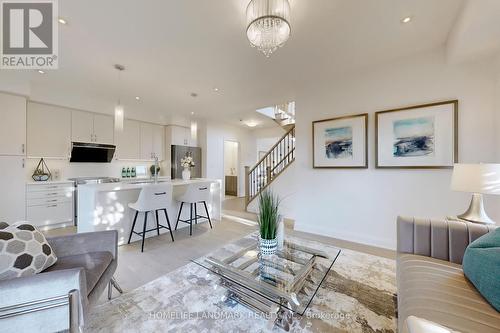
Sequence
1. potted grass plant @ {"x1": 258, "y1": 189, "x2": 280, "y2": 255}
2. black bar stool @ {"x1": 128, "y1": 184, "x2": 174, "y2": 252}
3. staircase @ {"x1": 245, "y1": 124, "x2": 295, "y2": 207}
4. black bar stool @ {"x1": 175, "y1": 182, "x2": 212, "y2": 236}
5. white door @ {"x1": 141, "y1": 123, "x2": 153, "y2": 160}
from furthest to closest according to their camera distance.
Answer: white door @ {"x1": 141, "y1": 123, "x2": 153, "y2": 160}
staircase @ {"x1": 245, "y1": 124, "x2": 295, "y2": 207}
black bar stool @ {"x1": 175, "y1": 182, "x2": 212, "y2": 236}
black bar stool @ {"x1": 128, "y1": 184, "x2": 174, "y2": 252}
potted grass plant @ {"x1": 258, "y1": 189, "x2": 280, "y2": 255}

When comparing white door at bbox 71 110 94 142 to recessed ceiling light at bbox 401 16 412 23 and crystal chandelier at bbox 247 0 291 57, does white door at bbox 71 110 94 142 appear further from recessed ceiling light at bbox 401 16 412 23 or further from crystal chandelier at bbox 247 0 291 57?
recessed ceiling light at bbox 401 16 412 23

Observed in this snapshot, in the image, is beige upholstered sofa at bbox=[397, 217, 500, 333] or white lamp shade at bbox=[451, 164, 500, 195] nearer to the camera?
beige upholstered sofa at bbox=[397, 217, 500, 333]

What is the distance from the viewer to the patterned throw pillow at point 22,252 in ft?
3.61

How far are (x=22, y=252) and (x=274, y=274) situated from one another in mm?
1616

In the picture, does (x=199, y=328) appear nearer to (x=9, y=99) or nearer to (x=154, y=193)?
(x=154, y=193)

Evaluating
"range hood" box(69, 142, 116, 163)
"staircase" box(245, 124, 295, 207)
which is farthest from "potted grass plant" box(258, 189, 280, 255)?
"range hood" box(69, 142, 116, 163)

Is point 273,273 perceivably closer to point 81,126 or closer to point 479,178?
point 479,178

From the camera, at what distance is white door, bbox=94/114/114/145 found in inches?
179

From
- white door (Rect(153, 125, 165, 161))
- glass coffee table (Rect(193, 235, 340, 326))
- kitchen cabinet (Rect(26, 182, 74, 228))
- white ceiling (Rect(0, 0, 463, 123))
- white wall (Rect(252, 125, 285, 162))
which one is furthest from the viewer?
white wall (Rect(252, 125, 285, 162))

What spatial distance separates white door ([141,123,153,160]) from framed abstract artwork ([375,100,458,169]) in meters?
5.35

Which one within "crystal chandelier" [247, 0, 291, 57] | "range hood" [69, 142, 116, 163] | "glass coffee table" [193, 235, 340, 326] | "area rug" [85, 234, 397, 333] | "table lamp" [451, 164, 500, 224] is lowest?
"area rug" [85, 234, 397, 333]

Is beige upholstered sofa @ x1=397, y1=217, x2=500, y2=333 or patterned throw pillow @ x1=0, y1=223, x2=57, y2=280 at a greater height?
patterned throw pillow @ x1=0, y1=223, x2=57, y2=280

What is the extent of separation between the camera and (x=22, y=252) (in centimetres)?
118

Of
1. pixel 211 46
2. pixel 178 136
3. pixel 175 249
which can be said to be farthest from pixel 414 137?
pixel 178 136
